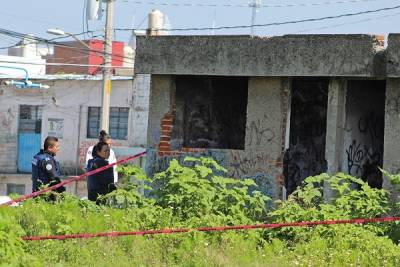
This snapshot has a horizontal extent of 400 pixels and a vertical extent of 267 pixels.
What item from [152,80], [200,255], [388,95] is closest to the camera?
[200,255]

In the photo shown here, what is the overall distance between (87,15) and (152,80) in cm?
1978

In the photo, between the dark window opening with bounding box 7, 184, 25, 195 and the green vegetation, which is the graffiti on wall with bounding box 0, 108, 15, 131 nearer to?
the dark window opening with bounding box 7, 184, 25, 195

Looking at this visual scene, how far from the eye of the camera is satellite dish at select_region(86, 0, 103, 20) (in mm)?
32062

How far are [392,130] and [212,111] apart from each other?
320 cm

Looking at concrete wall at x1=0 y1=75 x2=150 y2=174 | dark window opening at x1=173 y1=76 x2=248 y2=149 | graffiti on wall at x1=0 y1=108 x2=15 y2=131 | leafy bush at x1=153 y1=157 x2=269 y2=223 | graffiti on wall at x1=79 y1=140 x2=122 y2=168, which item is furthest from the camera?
graffiti on wall at x1=0 y1=108 x2=15 y2=131

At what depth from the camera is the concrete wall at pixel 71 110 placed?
3472 cm

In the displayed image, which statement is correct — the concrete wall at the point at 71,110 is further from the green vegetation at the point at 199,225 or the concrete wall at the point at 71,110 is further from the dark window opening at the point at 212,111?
the green vegetation at the point at 199,225

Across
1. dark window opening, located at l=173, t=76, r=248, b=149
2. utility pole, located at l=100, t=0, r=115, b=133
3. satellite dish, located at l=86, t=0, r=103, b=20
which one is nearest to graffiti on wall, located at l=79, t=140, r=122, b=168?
satellite dish, located at l=86, t=0, r=103, b=20

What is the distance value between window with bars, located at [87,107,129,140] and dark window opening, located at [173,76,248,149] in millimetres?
21416

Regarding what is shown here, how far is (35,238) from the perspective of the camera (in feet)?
32.6

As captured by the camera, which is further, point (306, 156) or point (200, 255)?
point (306, 156)

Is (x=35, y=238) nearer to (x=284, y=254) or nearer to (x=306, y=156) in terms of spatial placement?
(x=284, y=254)

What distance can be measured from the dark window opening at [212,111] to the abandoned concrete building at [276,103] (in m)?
0.02

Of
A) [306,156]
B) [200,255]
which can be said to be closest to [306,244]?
[200,255]
